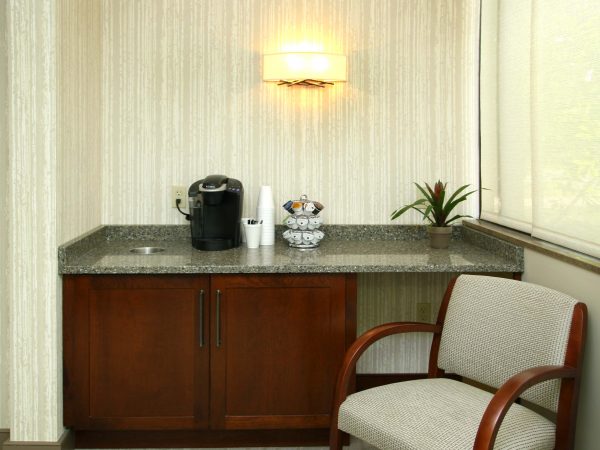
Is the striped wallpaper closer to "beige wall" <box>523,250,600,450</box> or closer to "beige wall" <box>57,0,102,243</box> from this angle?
"beige wall" <box>57,0,102,243</box>

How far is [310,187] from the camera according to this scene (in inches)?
119

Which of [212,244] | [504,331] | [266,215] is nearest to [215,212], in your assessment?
[212,244]

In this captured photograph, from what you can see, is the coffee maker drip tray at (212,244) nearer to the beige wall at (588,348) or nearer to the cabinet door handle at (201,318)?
the cabinet door handle at (201,318)

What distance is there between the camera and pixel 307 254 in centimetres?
265

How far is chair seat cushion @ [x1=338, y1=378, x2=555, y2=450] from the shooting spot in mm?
1726

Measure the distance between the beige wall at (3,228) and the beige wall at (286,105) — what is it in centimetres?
59

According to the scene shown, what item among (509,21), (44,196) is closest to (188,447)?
(44,196)

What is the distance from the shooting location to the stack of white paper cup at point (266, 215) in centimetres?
284

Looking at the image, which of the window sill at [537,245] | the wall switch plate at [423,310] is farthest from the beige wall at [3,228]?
the window sill at [537,245]

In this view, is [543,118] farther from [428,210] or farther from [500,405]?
[500,405]

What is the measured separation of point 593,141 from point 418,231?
119 cm

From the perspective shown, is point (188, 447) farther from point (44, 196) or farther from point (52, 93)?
point (52, 93)

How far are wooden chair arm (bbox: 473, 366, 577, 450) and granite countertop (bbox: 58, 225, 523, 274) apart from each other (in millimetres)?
757

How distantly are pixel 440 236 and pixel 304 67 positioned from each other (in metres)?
0.92
